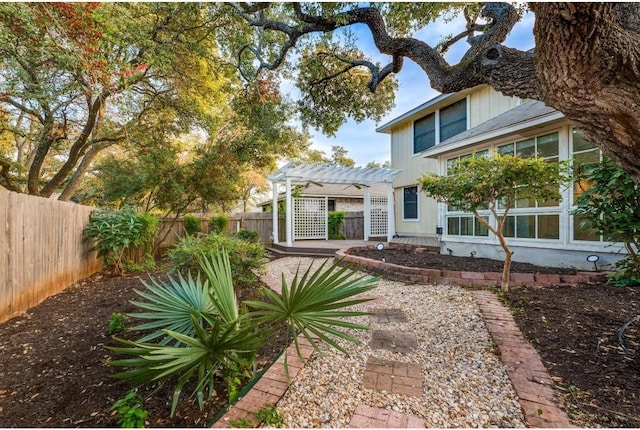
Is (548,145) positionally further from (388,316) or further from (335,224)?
(335,224)

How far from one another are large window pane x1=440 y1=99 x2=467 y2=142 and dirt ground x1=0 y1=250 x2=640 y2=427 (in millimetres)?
7033

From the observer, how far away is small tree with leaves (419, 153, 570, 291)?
152 inches

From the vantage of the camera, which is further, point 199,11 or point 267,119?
point 267,119

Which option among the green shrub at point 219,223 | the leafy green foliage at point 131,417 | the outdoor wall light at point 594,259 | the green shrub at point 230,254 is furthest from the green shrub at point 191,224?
the outdoor wall light at point 594,259

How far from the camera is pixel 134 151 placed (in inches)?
381

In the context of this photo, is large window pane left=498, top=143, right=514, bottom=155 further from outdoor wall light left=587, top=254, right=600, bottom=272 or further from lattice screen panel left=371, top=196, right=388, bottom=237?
lattice screen panel left=371, top=196, right=388, bottom=237

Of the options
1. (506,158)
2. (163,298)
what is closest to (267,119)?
(506,158)

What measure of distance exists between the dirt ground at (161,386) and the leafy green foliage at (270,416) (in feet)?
1.05

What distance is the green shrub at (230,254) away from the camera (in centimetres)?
364

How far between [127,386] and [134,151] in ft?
31.2

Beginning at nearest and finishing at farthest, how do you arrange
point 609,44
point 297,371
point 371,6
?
point 609,44 → point 297,371 → point 371,6

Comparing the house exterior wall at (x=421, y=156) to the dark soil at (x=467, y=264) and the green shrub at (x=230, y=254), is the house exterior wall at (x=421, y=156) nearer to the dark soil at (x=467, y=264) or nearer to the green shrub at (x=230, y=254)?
the dark soil at (x=467, y=264)

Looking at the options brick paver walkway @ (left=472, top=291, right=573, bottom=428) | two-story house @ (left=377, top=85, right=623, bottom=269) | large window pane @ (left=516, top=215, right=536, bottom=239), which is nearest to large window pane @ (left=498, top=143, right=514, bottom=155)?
two-story house @ (left=377, top=85, right=623, bottom=269)

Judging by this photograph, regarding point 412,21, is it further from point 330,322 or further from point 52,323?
point 52,323
